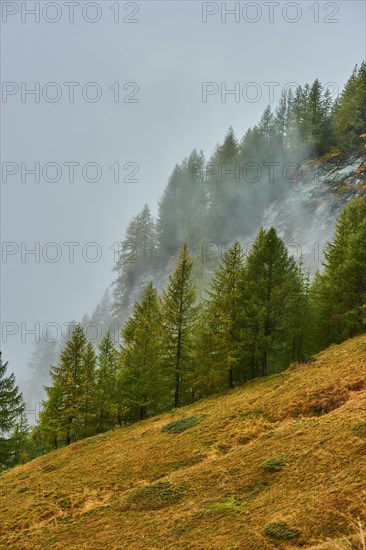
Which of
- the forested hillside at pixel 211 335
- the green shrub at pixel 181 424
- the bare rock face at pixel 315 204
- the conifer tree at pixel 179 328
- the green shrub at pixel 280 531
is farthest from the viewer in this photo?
the bare rock face at pixel 315 204

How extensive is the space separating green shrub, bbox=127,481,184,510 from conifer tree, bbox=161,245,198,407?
58.8ft

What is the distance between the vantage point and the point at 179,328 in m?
36.2

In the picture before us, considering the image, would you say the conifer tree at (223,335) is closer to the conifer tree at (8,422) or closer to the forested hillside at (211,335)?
the forested hillside at (211,335)

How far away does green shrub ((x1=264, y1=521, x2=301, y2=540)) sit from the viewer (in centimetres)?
1091

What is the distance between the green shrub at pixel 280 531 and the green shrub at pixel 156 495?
5107mm

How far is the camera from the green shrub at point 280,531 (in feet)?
35.8

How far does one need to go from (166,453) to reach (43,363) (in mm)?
98751

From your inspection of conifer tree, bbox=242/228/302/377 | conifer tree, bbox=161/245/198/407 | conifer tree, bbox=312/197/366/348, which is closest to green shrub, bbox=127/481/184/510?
conifer tree, bbox=242/228/302/377

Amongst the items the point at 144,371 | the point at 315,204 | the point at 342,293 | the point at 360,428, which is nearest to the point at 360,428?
the point at 360,428

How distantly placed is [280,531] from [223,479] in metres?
5.03

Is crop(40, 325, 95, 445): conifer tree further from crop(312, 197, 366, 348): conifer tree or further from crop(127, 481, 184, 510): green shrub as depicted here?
crop(312, 197, 366, 348): conifer tree

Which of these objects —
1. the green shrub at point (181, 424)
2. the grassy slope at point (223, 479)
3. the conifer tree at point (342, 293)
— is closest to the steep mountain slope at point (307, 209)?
the conifer tree at point (342, 293)

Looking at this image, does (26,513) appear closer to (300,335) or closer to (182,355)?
(182,355)

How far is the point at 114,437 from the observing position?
29625 millimetres
